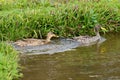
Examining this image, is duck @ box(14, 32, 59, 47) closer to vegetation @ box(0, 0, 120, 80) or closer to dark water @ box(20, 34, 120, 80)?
vegetation @ box(0, 0, 120, 80)

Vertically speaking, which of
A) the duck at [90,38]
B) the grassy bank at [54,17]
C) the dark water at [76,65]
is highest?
the grassy bank at [54,17]

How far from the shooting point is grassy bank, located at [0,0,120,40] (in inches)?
360

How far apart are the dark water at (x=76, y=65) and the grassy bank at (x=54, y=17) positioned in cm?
96

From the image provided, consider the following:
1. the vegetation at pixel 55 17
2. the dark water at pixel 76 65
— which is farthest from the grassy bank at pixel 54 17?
the dark water at pixel 76 65

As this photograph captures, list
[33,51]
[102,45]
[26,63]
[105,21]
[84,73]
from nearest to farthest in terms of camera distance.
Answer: [84,73] < [26,63] < [33,51] < [102,45] < [105,21]

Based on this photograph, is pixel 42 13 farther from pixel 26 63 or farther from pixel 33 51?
pixel 26 63

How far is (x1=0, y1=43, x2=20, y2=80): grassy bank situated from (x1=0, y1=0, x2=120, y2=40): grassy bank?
55.3 inches

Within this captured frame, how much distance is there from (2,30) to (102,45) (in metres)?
2.15

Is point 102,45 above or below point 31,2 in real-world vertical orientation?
below

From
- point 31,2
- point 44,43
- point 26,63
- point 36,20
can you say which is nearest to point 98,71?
point 26,63

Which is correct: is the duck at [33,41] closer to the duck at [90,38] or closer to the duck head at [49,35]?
the duck head at [49,35]

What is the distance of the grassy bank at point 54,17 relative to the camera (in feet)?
30.0

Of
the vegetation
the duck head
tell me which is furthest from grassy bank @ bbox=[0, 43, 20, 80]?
the duck head

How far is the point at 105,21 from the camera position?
1017cm
